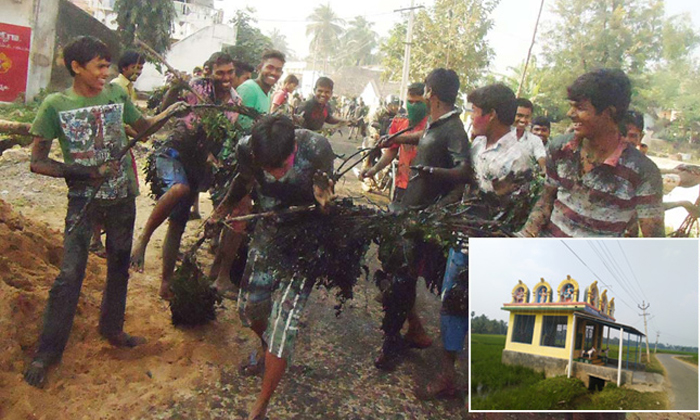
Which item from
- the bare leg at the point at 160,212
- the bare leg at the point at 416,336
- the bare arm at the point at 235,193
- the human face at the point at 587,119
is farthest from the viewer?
the bare leg at the point at 416,336

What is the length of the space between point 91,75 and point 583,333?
2.96m

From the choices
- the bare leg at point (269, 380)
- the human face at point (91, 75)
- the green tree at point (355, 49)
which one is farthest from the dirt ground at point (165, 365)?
the green tree at point (355, 49)

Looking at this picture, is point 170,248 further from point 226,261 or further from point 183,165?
point 183,165

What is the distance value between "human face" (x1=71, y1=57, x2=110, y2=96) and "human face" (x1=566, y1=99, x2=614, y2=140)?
8.58ft

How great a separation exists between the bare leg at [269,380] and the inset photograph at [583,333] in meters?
0.98

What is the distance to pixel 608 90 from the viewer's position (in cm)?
258

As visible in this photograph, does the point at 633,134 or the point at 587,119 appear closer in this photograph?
the point at 587,119

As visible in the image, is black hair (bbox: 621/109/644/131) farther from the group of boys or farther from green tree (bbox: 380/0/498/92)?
green tree (bbox: 380/0/498/92)

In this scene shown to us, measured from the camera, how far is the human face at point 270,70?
17.1ft

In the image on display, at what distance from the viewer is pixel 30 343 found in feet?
11.0

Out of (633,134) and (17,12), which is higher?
(17,12)

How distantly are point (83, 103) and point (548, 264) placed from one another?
8.90ft

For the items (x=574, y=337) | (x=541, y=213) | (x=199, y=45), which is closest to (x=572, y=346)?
(x=574, y=337)

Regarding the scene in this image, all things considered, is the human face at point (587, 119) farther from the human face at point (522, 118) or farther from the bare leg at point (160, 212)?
the bare leg at point (160, 212)
